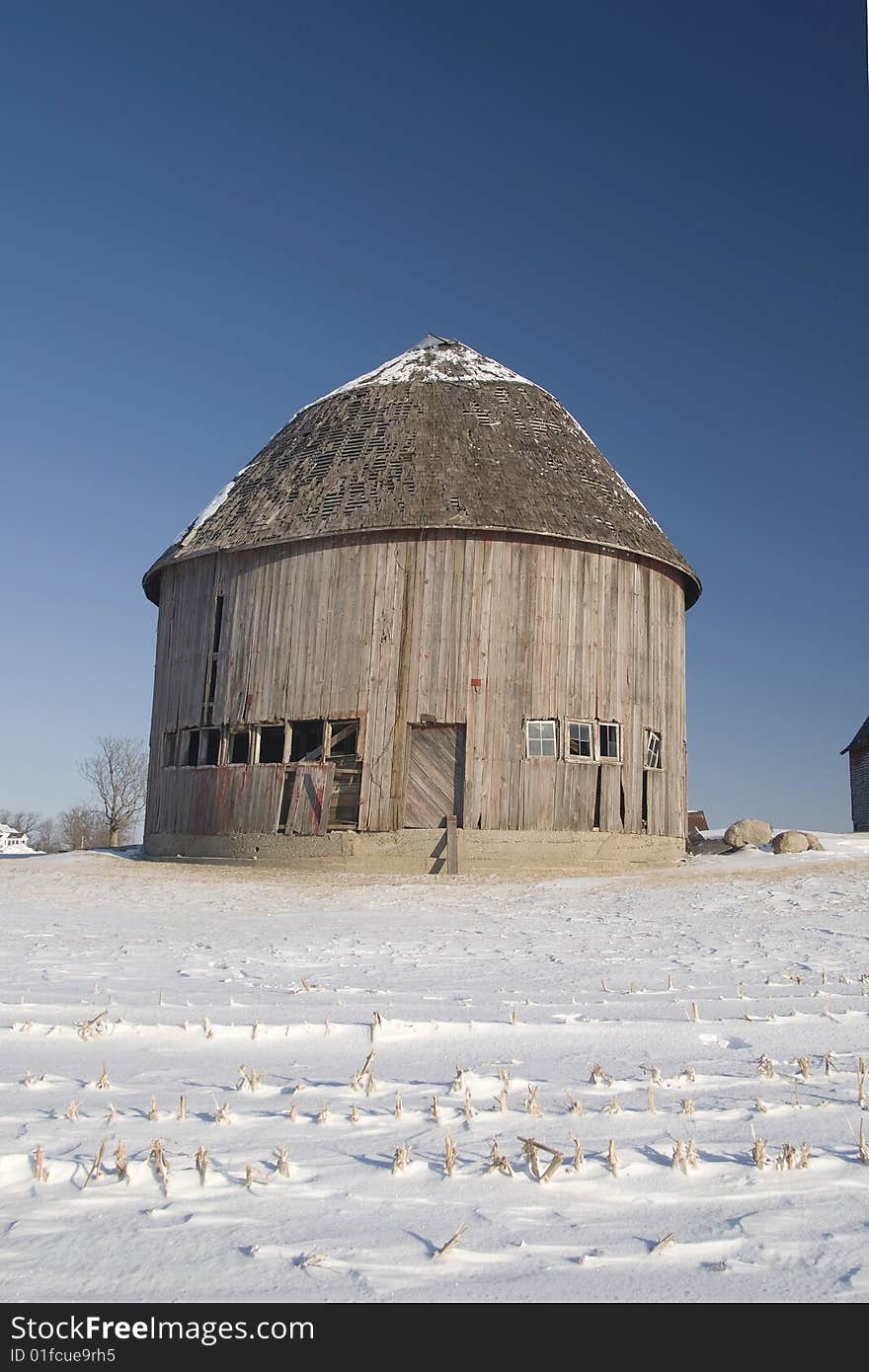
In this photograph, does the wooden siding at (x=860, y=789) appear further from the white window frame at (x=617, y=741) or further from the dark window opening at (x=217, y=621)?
the dark window opening at (x=217, y=621)

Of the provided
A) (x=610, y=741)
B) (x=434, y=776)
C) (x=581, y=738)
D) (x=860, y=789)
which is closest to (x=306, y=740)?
(x=434, y=776)

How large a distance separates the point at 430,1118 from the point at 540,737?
16.4 meters

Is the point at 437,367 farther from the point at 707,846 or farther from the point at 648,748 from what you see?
the point at 707,846

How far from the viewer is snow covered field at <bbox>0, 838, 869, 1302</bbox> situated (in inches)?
108

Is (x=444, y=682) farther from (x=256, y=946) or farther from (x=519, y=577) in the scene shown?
(x=256, y=946)

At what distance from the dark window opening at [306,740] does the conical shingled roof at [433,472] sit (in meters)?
3.57

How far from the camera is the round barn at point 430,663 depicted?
2012 cm

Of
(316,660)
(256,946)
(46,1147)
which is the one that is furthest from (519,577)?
(46,1147)

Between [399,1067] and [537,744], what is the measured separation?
15.5 metres

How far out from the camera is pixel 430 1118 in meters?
4.13

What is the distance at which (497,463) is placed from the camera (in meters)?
22.0

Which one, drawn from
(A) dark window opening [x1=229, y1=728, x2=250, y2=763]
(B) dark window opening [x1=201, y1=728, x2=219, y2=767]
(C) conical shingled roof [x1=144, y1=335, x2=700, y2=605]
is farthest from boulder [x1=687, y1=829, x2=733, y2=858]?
(B) dark window opening [x1=201, y1=728, x2=219, y2=767]

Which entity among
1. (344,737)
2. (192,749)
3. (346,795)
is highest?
(344,737)
